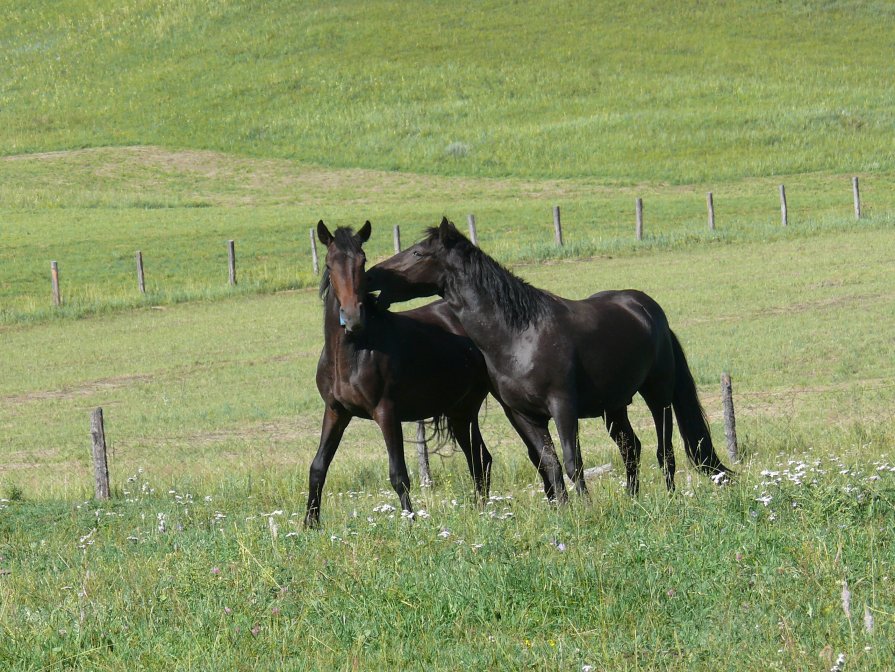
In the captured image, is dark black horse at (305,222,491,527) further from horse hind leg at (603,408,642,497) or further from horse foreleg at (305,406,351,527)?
horse hind leg at (603,408,642,497)

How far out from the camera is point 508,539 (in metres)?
6.78

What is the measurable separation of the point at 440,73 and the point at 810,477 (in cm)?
6437

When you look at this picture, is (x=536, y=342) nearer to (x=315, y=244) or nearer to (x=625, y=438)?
(x=625, y=438)

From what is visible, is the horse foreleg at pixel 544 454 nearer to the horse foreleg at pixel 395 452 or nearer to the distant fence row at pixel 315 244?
the horse foreleg at pixel 395 452

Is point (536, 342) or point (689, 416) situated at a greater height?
point (536, 342)

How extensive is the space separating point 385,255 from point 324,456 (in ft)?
84.5

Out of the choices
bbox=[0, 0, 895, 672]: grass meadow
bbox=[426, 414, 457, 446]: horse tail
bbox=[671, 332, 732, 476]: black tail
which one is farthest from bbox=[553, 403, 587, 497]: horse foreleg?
bbox=[671, 332, 732, 476]: black tail

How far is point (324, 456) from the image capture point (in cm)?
927

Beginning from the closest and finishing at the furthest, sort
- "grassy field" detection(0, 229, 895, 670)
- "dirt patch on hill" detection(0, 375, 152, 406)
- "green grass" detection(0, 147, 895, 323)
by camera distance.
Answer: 1. "grassy field" detection(0, 229, 895, 670)
2. "dirt patch on hill" detection(0, 375, 152, 406)
3. "green grass" detection(0, 147, 895, 323)

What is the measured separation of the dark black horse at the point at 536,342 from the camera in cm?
901

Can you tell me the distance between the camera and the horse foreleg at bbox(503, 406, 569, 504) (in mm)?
8742

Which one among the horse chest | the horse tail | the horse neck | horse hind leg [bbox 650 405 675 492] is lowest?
horse hind leg [bbox 650 405 675 492]

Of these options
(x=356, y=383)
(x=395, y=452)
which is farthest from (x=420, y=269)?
(x=395, y=452)

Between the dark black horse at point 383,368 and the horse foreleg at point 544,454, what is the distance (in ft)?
2.08
